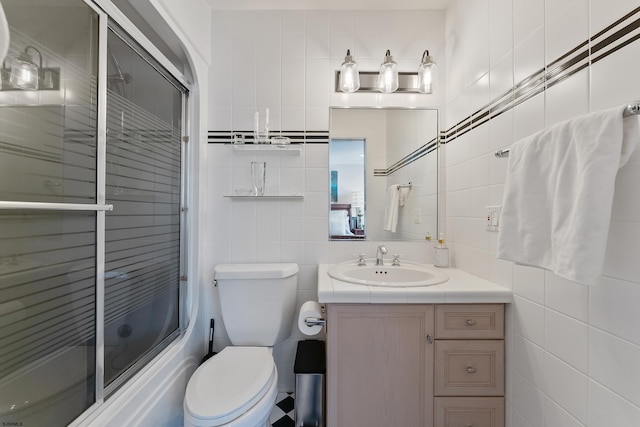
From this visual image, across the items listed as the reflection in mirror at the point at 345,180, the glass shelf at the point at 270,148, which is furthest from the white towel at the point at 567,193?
the glass shelf at the point at 270,148

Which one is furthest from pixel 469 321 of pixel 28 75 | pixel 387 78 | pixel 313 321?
pixel 28 75

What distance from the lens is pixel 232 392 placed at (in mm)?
1030

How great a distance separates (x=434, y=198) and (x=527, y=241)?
2.83 ft

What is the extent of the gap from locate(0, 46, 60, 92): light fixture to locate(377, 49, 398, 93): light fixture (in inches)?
56.8

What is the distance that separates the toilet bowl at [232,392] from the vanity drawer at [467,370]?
712 mm

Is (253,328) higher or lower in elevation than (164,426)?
higher

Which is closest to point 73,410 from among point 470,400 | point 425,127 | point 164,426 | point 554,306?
point 164,426

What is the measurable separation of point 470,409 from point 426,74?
5.62 feet

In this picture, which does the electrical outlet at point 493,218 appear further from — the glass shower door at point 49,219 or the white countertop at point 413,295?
the glass shower door at point 49,219

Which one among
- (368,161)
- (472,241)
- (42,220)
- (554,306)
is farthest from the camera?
(368,161)

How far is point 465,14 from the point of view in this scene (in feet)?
4.68

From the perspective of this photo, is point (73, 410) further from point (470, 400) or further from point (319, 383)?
point (470, 400)

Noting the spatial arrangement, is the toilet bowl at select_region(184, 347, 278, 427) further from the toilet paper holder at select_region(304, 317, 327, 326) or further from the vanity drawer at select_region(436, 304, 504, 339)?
the vanity drawer at select_region(436, 304, 504, 339)

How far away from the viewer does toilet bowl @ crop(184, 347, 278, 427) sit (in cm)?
94
